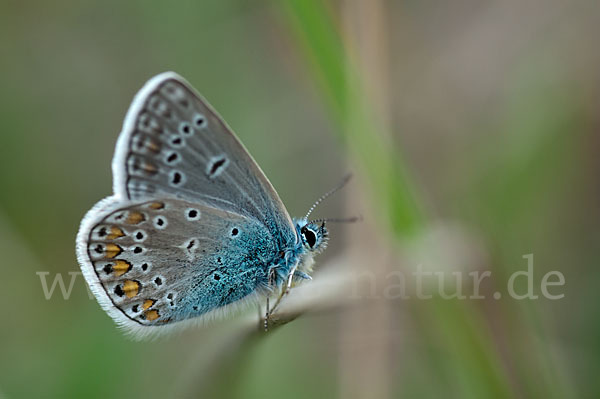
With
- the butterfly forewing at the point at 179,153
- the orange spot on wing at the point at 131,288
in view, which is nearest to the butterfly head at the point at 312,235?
the butterfly forewing at the point at 179,153

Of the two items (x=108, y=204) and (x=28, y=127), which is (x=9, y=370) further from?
(x=28, y=127)

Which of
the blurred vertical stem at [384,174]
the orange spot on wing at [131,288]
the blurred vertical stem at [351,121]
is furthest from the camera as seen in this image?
the orange spot on wing at [131,288]

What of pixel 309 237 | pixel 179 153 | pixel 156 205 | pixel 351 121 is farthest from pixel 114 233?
pixel 351 121

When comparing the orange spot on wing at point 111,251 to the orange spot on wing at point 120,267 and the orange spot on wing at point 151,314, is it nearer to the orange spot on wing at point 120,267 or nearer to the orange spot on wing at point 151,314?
the orange spot on wing at point 120,267

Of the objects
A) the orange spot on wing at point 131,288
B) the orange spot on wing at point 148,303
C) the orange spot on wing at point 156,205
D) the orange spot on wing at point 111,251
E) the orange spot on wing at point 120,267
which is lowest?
the orange spot on wing at point 148,303

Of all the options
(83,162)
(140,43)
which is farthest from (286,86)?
(83,162)

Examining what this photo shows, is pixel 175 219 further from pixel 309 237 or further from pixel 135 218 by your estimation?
pixel 309 237

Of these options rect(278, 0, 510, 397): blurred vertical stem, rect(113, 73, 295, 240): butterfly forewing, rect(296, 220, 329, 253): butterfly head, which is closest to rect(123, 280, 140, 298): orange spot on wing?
rect(113, 73, 295, 240): butterfly forewing
